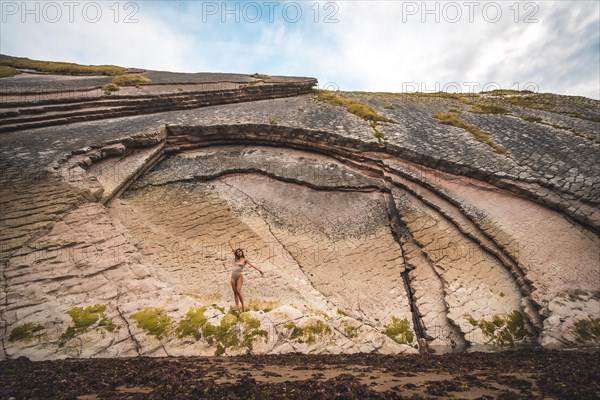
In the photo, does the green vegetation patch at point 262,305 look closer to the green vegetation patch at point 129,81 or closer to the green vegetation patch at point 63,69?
the green vegetation patch at point 129,81

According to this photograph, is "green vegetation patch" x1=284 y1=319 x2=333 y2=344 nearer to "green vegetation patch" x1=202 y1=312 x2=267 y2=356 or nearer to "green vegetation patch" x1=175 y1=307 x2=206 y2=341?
"green vegetation patch" x1=202 y1=312 x2=267 y2=356

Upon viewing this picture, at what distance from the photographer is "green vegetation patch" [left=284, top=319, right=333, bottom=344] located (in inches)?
299

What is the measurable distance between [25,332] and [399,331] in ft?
29.7

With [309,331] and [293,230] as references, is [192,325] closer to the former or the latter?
[309,331]

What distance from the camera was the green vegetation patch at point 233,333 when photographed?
729cm

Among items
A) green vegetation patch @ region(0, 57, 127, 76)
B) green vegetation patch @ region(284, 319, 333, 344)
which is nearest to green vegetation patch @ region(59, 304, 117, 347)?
green vegetation patch @ region(284, 319, 333, 344)

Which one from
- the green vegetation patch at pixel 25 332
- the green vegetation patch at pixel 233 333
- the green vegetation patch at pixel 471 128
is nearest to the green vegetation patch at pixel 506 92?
the green vegetation patch at pixel 471 128

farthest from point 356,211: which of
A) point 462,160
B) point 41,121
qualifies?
point 41,121

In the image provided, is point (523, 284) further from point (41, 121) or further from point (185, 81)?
point (185, 81)

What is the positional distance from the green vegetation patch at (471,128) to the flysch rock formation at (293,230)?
→ 0.53 feet

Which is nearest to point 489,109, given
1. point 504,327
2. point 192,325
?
point 504,327

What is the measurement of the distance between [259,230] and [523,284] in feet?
28.0

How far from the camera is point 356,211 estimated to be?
12117 mm

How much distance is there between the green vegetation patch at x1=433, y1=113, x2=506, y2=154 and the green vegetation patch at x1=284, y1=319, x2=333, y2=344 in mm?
10609
